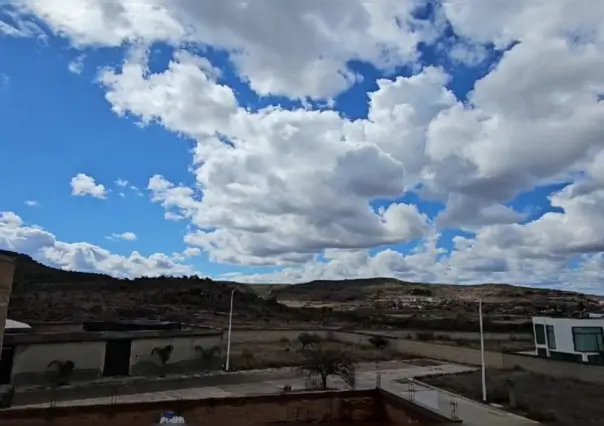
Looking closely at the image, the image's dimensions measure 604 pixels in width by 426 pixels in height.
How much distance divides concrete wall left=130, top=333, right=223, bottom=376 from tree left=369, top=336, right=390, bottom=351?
22.8 metres

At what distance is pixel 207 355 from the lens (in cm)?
3638

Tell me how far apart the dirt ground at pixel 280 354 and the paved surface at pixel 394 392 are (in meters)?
3.81

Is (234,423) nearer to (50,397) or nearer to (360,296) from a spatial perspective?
(50,397)

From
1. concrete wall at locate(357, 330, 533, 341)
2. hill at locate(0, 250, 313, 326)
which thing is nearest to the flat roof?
hill at locate(0, 250, 313, 326)

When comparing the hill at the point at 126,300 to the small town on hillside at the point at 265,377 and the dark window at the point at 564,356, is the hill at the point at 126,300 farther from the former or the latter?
the dark window at the point at 564,356

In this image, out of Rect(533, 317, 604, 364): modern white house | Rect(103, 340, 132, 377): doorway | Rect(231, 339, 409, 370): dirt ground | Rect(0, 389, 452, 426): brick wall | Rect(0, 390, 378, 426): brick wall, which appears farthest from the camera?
Rect(231, 339, 409, 370): dirt ground

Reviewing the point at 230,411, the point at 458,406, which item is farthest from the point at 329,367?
the point at 230,411

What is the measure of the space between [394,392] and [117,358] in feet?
56.8

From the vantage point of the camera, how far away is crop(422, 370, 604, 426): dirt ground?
24.4 meters

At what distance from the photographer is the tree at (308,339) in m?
55.5

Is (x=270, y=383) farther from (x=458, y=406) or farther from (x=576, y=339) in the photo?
(x=576, y=339)

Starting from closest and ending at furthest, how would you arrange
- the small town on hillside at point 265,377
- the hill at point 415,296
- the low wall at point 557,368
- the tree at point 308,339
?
the small town on hillside at point 265,377 → the low wall at point 557,368 → the tree at point 308,339 → the hill at point 415,296

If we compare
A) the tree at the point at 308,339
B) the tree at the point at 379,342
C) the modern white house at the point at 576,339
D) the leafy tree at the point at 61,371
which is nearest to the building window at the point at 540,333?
the modern white house at the point at 576,339

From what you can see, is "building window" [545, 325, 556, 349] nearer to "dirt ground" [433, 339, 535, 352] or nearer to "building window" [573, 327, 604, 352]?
"building window" [573, 327, 604, 352]
